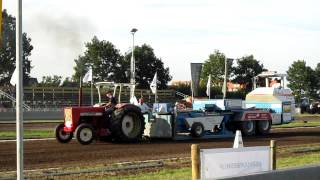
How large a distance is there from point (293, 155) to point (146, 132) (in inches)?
280

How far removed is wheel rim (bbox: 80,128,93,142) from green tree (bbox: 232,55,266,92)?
73.3 m

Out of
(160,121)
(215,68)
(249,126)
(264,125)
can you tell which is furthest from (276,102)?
(215,68)

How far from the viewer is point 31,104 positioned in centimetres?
5578

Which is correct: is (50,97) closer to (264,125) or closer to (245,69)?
(264,125)

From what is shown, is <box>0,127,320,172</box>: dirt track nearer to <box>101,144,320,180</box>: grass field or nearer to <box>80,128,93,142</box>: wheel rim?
<box>80,128,93,142</box>: wheel rim

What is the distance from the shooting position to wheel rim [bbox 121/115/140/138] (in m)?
21.0

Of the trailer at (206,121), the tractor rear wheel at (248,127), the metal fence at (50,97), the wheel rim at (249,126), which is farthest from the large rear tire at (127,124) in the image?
the metal fence at (50,97)

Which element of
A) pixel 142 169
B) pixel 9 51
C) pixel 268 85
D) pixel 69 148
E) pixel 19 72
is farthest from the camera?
pixel 9 51

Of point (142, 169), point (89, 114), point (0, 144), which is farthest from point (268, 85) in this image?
point (142, 169)

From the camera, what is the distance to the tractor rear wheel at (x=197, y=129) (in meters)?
23.0

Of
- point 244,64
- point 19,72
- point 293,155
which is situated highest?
point 244,64

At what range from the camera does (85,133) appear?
65.4 ft

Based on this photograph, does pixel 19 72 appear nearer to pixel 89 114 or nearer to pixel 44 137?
pixel 89 114

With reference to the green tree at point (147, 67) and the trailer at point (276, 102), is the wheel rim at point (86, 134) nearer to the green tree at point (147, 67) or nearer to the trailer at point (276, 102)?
the trailer at point (276, 102)
